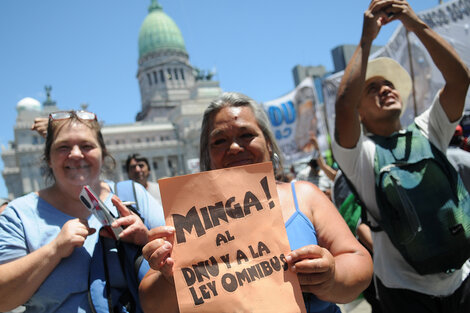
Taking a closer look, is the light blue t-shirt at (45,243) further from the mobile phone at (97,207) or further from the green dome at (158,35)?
the green dome at (158,35)

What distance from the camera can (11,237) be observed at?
1.68 meters

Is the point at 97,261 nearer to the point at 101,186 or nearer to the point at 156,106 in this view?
the point at 101,186

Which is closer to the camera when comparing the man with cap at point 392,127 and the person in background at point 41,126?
the man with cap at point 392,127

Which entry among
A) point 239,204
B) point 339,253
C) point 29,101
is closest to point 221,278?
point 239,204

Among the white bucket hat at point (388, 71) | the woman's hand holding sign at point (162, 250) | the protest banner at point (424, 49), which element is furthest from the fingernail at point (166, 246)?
the protest banner at point (424, 49)

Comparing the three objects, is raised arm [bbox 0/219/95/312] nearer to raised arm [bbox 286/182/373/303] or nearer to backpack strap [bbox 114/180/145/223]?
backpack strap [bbox 114/180/145/223]

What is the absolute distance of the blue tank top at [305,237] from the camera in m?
1.32

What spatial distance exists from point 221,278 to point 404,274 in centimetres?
142

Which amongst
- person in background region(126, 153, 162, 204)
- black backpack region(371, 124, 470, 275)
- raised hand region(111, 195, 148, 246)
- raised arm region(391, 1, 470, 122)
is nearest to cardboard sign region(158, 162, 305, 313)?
raised hand region(111, 195, 148, 246)

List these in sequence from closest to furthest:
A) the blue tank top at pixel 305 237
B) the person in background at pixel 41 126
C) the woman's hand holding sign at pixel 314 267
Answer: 1. the woman's hand holding sign at pixel 314 267
2. the blue tank top at pixel 305 237
3. the person in background at pixel 41 126

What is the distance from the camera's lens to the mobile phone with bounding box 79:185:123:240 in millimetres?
1570

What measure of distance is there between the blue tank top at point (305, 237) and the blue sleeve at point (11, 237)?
1.22m

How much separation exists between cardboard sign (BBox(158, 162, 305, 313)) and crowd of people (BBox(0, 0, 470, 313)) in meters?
0.05

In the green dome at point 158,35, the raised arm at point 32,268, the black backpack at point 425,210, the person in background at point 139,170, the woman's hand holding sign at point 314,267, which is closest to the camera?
the woman's hand holding sign at point 314,267
